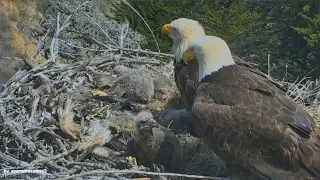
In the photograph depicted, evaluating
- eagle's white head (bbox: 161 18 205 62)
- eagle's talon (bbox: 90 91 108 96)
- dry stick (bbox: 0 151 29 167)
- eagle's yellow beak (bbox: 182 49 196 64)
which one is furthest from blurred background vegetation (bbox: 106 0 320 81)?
dry stick (bbox: 0 151 29 167)

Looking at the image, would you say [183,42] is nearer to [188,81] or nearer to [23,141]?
[188,81]

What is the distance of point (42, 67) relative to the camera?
7293mm

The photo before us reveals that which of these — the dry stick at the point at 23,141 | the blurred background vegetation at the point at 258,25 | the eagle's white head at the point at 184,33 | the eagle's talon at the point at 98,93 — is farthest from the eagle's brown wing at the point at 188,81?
the blurred background vegetation at the point at 258,25

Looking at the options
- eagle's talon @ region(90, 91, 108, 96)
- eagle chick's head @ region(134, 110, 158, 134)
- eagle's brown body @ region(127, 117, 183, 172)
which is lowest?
eagle's brown body @ region(127, 117, 183, 172)

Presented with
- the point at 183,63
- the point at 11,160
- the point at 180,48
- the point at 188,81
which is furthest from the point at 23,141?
the point at 180,48

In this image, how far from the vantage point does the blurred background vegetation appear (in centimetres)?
966

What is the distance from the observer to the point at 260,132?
210 inches

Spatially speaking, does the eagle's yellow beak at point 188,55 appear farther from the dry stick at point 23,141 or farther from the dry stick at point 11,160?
the dry stick at point 11,160

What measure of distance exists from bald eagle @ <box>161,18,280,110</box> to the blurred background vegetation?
1649mm

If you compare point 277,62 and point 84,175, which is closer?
point 84,175

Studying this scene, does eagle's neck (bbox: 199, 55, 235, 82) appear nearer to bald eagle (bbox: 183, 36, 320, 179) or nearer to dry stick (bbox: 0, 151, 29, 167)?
bald eagle (bbox: 183, 36, 320, 179)

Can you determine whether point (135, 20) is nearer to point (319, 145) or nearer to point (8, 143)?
point (8, 143)

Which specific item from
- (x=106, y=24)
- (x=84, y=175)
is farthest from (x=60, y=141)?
(x=106, y=24)

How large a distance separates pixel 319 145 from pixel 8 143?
2.90m
